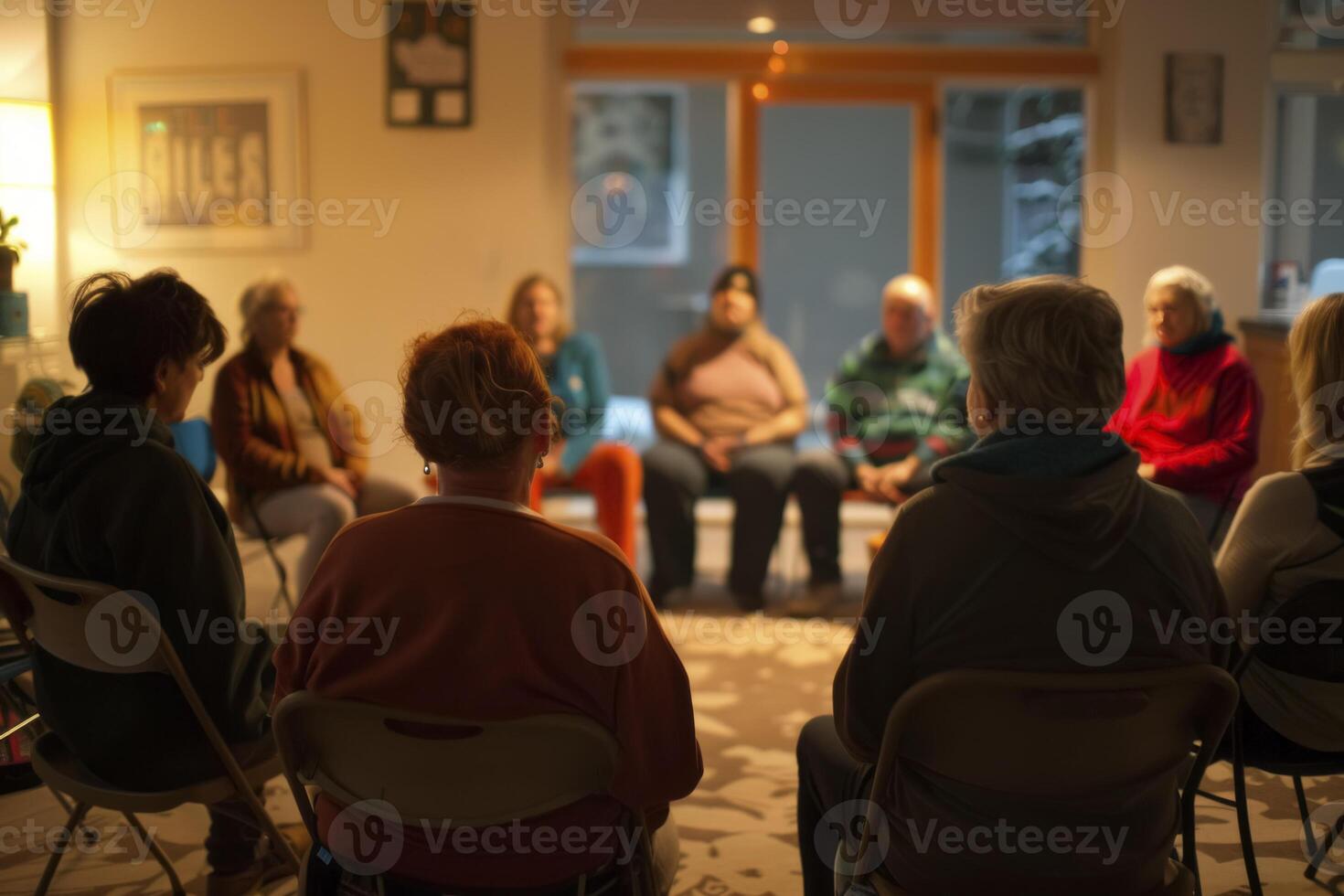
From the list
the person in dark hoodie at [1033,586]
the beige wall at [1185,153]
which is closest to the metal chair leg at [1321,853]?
the person in dark hoodie at [1033,586]

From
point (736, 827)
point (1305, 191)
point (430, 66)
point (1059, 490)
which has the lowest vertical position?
point (736, 827)

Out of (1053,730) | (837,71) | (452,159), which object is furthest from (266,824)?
(837,71)

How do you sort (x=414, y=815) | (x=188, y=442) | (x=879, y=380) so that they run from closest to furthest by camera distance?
(x=414, y=815) < (x=188, y=442) < (x=879, y=380)

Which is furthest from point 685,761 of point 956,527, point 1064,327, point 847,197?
point 847,197

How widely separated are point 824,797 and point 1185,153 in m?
4.58

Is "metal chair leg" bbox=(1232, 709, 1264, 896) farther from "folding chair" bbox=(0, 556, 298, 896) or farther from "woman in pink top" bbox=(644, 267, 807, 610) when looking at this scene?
"woman in pink top" bbox=(644, 267, 807, 610)

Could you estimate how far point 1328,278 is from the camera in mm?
5281

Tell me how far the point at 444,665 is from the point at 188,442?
8.81 ft

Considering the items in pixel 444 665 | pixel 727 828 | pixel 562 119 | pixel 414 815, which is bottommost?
pixel 727 828

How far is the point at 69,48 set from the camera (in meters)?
5.57

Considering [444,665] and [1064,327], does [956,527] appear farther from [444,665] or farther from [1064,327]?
[444,665]

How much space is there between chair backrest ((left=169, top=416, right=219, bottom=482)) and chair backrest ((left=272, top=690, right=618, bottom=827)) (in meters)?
2.56

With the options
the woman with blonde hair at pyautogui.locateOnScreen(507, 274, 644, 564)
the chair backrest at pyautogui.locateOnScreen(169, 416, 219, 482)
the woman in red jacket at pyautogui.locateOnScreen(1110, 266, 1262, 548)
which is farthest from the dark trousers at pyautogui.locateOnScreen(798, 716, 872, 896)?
the woman with blonde hair at pyautogui.locateOnScreen(507, 274, 644, 564)

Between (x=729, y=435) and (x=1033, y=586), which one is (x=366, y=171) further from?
(x=1033, y=586)
